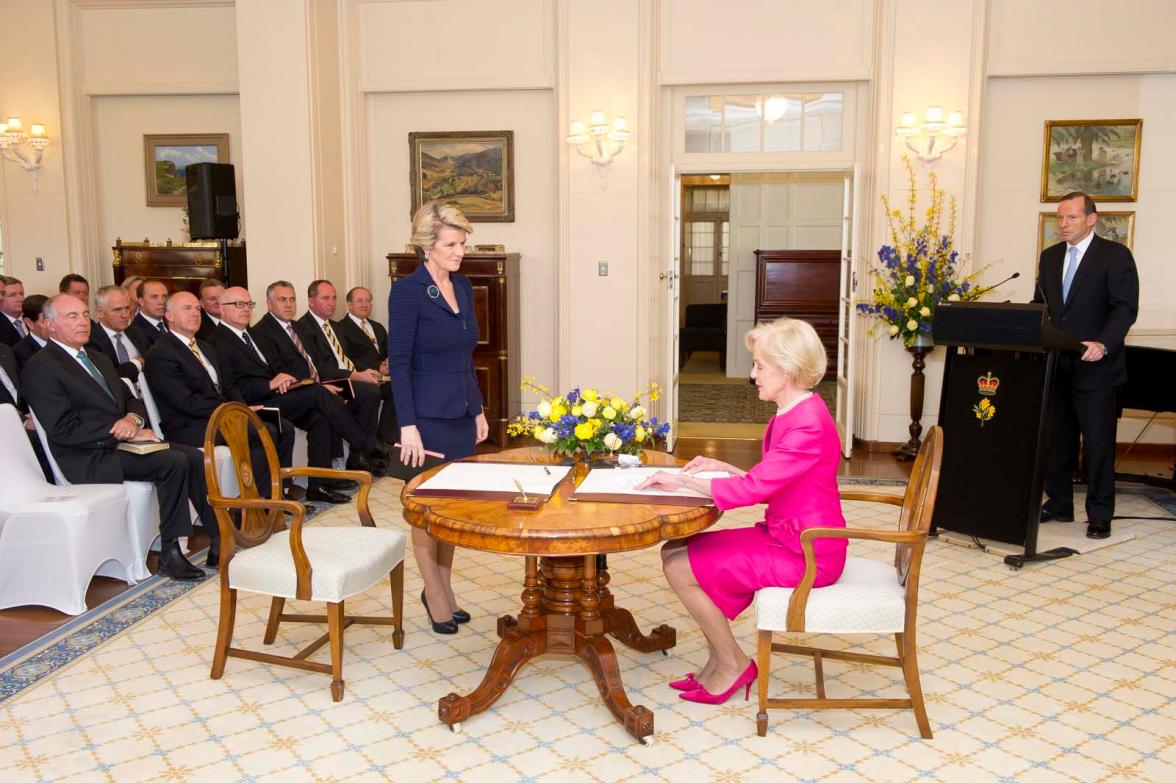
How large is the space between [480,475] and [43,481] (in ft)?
8.31

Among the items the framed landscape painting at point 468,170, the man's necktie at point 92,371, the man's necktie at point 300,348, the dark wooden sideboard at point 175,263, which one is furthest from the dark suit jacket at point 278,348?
the framed landscape painting at point 468,170

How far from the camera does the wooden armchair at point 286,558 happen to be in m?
3.78

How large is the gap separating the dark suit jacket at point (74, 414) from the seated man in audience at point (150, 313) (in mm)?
1871

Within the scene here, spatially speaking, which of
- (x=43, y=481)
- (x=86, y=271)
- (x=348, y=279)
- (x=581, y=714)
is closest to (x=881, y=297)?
(x=348, y=279)

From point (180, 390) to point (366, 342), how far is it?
2572 mm

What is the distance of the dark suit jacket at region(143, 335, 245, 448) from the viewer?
581cm

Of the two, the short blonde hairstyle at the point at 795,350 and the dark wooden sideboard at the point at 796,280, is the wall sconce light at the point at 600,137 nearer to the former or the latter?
the dark wooden sideboard at the point at 796,280

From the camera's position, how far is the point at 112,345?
6.53 meters

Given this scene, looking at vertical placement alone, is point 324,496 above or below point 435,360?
below

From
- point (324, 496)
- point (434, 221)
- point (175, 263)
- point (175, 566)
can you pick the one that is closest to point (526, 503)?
point (434, 221)

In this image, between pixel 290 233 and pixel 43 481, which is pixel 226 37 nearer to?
pixel 290 233

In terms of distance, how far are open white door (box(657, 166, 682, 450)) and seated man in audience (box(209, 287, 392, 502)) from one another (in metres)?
2.71

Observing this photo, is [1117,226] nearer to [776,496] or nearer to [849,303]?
[849,303]

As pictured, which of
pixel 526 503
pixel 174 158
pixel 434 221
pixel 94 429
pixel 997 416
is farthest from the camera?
pixel 174 158
